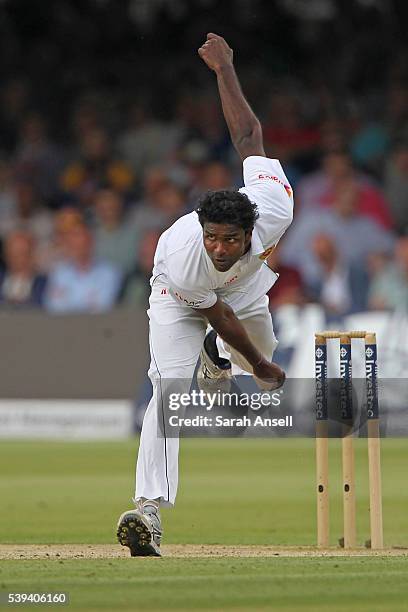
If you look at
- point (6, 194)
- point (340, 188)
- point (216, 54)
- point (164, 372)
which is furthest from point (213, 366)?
point (6, 194)

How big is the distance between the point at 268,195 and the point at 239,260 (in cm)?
39

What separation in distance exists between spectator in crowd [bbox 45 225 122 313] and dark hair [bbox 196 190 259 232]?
321 inches

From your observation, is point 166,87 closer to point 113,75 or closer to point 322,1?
point 113,75

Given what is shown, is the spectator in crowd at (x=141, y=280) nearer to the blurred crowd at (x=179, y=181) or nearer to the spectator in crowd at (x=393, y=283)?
the blurred crowd at (x=179, y=181)

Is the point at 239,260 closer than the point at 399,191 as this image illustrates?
Yes

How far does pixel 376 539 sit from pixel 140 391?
22.3 feet

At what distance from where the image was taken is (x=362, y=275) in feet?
43.0

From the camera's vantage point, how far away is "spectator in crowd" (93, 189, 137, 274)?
1443 cm

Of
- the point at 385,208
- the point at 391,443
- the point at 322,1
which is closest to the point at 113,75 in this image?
the point at 322,1

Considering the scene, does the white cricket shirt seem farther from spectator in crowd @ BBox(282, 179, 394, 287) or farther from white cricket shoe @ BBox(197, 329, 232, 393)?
spectator in crowd @ BBox(282, 179, 394, 287)

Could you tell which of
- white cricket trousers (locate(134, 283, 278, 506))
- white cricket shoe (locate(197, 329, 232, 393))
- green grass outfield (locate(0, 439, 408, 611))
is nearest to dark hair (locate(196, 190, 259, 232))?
white cricket trousers (locate(134, 283, 278, 506))

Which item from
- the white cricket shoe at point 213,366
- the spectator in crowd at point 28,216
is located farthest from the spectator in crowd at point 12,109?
the white cricket shoe at point 213,366

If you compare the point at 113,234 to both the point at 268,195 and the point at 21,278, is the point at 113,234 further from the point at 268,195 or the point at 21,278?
the point at 268,195

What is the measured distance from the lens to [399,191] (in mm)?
14492
